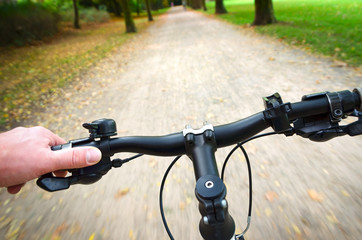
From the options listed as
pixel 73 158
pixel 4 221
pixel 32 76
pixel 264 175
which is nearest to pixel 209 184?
pixel 73 158

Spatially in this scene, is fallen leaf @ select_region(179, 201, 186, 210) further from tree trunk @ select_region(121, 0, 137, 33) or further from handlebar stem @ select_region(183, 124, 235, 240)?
tree trunk @ select_region(121, 0, 137, 33)

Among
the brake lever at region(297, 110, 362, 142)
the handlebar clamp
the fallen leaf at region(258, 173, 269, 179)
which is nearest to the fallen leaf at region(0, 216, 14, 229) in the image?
the fallen leaf at region(258, 173, 269, 179)

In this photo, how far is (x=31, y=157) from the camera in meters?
1.05

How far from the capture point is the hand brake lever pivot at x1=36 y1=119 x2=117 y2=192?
0.98 m

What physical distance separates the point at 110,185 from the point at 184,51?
7911 millimetres

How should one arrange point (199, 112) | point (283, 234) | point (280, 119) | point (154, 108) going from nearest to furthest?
point (280, 119)
point (283, 234)
point (199, 112)
point (154, 108)

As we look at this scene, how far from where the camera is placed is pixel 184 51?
32.3ft

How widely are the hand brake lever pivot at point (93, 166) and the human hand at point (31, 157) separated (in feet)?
0.17

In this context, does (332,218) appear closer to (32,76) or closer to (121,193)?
(121,193)

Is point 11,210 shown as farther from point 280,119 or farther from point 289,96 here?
point 289,96

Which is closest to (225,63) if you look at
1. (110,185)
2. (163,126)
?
(163,126)

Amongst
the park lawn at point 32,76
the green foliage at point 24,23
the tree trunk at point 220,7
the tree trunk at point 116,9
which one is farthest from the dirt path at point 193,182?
the tree trunk at point 116,9

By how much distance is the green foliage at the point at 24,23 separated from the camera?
14125 mm

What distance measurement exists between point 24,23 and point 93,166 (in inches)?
744
